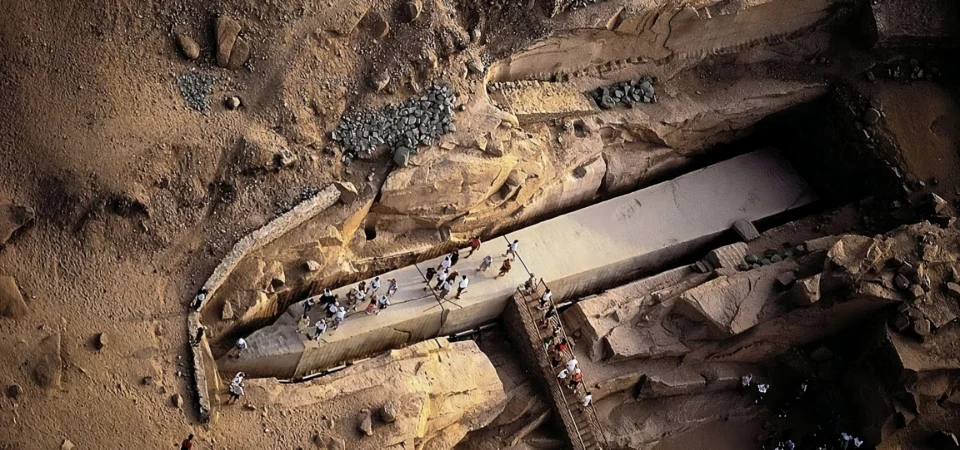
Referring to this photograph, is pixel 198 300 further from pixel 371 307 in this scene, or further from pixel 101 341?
pixel 371 307

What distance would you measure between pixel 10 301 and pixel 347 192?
4.96m

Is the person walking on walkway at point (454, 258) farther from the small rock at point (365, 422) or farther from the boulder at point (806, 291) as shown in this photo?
the boulder at point (806, 291)

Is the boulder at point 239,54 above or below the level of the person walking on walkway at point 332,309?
above

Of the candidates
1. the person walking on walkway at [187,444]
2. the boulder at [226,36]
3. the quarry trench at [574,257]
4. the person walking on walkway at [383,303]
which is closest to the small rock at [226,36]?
the boulder at [226,36]

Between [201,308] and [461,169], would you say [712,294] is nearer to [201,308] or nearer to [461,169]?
[461,169]

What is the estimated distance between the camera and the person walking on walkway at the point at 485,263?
58.5 ft

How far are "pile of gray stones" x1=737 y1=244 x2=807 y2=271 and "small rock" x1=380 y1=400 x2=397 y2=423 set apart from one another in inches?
259

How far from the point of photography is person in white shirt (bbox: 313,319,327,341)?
16.5 m

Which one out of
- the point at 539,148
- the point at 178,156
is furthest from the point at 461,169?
the point at 178,156

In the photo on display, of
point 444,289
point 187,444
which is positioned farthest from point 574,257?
point 187,444

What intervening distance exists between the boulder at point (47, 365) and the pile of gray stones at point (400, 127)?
505 centimetres

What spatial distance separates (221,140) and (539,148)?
17.3ft

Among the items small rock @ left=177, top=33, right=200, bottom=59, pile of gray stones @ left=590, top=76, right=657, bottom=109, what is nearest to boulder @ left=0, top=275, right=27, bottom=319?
small rock @ left=177, top=33, right=200, bottom=59

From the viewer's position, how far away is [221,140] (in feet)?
53.5
